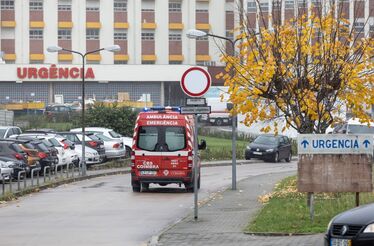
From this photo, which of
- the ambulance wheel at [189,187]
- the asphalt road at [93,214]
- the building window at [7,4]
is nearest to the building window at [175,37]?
the building window at [7,4]

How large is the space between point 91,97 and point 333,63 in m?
65.2

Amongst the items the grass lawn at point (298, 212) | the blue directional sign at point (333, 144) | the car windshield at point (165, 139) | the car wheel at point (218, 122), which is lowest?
the grass lawn at point (298, 212)

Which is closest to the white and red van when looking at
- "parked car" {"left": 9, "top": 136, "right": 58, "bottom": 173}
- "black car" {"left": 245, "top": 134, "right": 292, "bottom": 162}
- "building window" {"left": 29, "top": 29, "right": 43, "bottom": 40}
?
"parked car" {"left": 9, "top": 136, "right": 58, "bottom": 173}

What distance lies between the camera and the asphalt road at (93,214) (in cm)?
1633

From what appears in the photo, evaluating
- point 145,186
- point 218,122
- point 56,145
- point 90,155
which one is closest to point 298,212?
point 145,186

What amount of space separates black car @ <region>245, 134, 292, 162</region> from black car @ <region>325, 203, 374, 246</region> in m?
40.7

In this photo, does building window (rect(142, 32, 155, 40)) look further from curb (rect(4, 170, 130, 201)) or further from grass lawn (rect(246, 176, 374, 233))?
grass lawn (rect(246, 176, 374, 233))

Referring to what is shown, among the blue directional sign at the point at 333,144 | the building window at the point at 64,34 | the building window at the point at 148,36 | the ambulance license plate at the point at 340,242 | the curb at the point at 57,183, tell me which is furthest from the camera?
the building window at the point at 148,36

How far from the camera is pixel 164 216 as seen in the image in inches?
798

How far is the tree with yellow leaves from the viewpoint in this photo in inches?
805

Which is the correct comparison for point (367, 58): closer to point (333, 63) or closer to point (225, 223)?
A: point (333, 63)

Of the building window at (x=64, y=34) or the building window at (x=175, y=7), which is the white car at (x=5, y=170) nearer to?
the building window at (x=64, y=34)

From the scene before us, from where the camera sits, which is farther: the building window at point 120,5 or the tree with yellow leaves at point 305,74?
the building window at point 120,5

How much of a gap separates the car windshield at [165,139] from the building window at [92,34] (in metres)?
56.5
